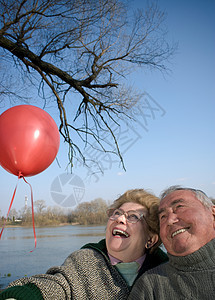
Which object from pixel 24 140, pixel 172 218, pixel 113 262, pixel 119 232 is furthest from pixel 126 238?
pixel 24 140

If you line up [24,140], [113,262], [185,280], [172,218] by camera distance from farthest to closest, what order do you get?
[24,140] → [113,262] → [172,218] → [185,280]

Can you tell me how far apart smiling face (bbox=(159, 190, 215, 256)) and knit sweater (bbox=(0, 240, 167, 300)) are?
0.35 metres

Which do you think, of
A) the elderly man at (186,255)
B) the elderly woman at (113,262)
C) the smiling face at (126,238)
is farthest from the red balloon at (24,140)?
the elderly man at (186,255)

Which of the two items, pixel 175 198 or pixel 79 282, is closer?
pixel 79 282

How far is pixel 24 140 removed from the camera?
2.25m

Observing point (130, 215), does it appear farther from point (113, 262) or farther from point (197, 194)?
point (197, 194)

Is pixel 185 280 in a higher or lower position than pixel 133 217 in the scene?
lower

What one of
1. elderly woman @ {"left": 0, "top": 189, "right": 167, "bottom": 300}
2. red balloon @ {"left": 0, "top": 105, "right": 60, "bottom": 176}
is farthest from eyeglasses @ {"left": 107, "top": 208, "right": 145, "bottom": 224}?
red balloon @ {"left": 0, "top": 105, "right": 60, "bottom": 176}

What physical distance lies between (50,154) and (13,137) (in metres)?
0.37

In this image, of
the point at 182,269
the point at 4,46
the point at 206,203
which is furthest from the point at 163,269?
the point at 4,46

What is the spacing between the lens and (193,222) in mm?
1469

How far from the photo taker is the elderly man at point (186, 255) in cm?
138

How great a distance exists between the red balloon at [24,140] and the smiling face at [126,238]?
0.95m

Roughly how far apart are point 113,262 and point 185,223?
51 centimetres
